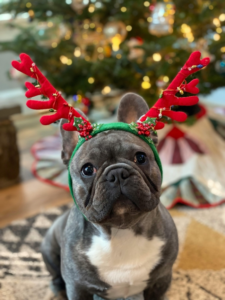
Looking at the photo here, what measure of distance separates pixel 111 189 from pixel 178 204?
39.8 inches

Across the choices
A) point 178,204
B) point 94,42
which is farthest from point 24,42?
point 178,204

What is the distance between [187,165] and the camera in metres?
1.93

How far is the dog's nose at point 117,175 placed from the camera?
2.49ft

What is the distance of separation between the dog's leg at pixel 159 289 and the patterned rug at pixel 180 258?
9 cm

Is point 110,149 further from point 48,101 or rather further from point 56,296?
point 56,296

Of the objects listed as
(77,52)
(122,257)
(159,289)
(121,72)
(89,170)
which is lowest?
(159,289)

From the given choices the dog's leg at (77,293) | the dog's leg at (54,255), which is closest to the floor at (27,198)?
the dog's leg at (54,255)

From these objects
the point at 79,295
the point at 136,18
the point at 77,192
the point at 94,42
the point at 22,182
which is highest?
the point at 136,18

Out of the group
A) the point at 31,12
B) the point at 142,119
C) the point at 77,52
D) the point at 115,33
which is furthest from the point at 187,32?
the point at 142,119

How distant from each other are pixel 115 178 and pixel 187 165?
1239mm

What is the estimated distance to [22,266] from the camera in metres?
1.29

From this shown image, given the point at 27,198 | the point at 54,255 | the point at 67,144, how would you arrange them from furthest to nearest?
the point at 27,198
the point at 54,255
the point at 67,144

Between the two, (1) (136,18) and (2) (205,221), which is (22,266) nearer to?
(2) (205,221)

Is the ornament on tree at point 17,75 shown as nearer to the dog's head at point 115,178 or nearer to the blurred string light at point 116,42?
the blurred string light at point 116,42
